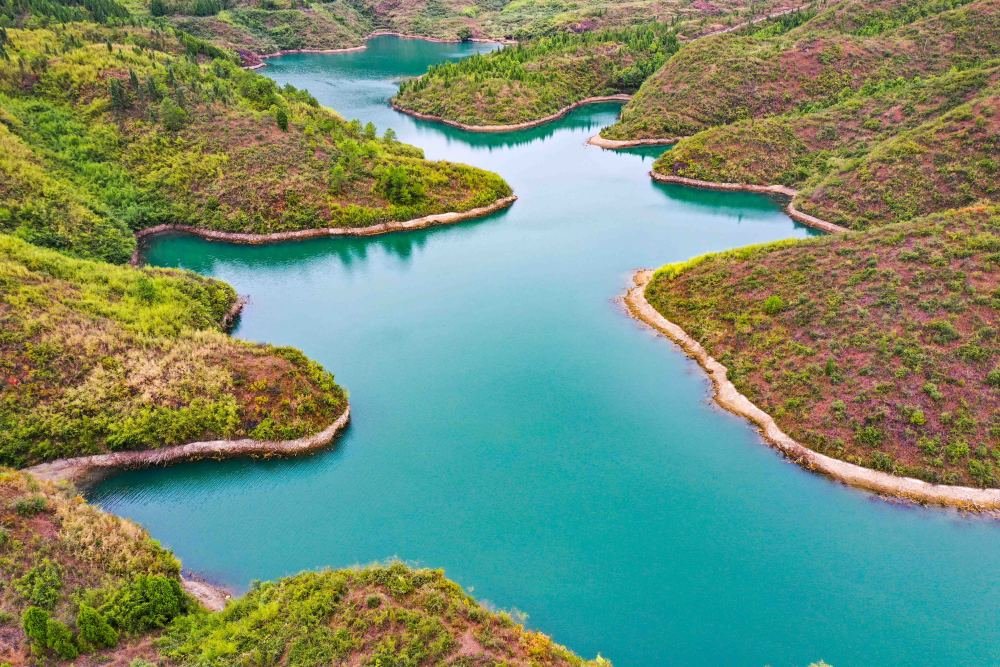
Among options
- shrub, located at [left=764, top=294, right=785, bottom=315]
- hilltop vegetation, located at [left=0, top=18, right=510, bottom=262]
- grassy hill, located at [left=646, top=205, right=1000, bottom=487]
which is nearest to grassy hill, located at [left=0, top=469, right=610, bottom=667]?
grassy hill, located at [left=646, top=205, right=1000, bottom=487]

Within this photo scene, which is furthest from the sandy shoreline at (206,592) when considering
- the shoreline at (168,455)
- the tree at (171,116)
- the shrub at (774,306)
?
the tree at (171,116)

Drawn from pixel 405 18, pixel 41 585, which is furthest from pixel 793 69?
pixel 405 18

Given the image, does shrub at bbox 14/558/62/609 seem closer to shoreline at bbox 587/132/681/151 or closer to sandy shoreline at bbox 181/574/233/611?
sandy shoreline at bbox 181/574/233/611

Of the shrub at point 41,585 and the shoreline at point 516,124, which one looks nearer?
the shrub at point 41,585

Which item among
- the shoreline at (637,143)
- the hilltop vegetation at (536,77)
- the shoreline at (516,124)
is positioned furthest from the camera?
the hilltop vegetation at (536,77)

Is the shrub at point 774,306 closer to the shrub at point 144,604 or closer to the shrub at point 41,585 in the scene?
the shrub at point 144,604

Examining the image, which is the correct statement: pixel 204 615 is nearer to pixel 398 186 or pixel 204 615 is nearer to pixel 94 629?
pixel 94 629

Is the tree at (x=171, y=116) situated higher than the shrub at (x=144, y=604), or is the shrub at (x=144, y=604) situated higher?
the tree at (x=171, y=116)

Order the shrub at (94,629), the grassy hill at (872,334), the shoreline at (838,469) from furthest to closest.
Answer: the grassy hill at (872,334) → the shoreline at (838,469) → the shrub at (94,629)
